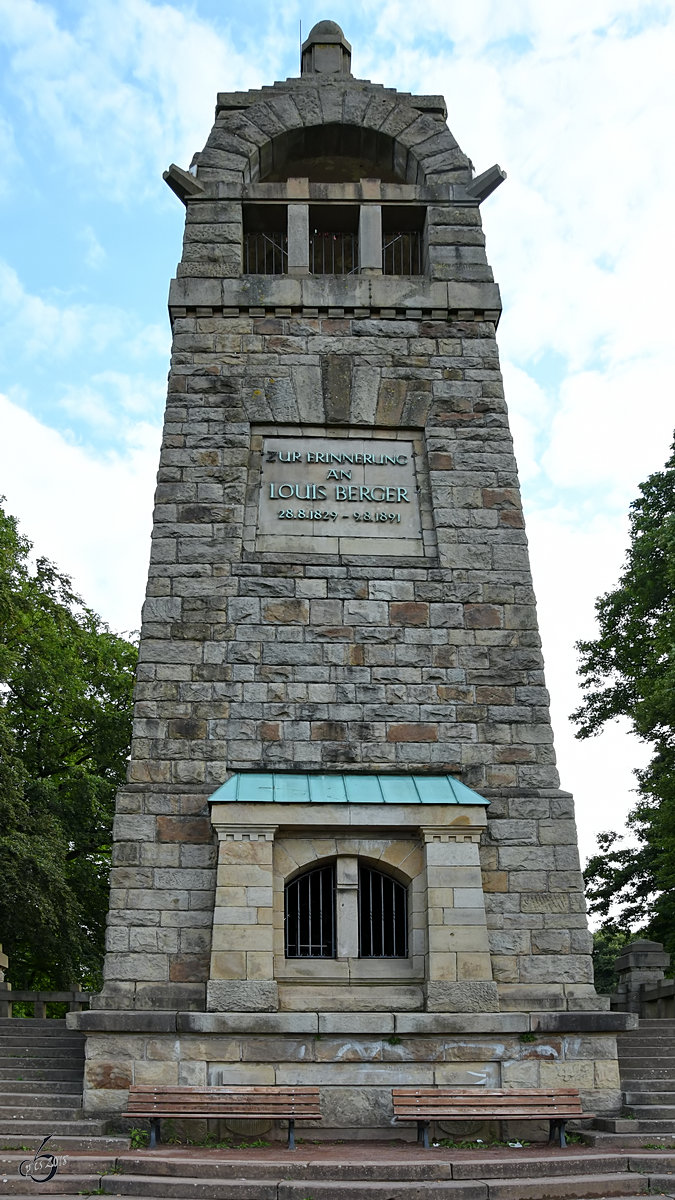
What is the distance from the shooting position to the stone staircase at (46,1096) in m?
9.03

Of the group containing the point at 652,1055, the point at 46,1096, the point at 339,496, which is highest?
the point at 339,496

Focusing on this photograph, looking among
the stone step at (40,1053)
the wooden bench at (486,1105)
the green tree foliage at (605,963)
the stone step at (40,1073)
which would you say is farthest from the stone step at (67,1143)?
the green tree foliage at (605,963)

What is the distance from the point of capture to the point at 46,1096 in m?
10.3

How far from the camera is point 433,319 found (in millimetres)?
13148

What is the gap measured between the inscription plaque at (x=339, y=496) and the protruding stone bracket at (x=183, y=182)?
329cm

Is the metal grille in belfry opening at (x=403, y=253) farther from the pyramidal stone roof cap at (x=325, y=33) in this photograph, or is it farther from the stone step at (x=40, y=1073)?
the stone step at (x=40, y=1073)

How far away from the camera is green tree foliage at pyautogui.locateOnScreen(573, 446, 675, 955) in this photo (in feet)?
71.4

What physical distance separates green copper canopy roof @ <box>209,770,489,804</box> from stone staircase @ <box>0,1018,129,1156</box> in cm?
286

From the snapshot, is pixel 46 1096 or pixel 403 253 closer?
pixel 46 1096

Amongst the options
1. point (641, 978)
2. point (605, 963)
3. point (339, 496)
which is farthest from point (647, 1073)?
point (605, 963)

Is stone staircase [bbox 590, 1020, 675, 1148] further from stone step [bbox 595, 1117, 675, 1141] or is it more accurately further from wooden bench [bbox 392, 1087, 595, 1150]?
wooden bench [bbox 392, 1087, 595, 1150]

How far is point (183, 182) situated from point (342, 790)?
732 centimetres

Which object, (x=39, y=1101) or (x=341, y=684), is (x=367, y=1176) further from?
(x=341, y=684)

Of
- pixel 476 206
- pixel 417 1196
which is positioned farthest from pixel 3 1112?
pixel 476 206
